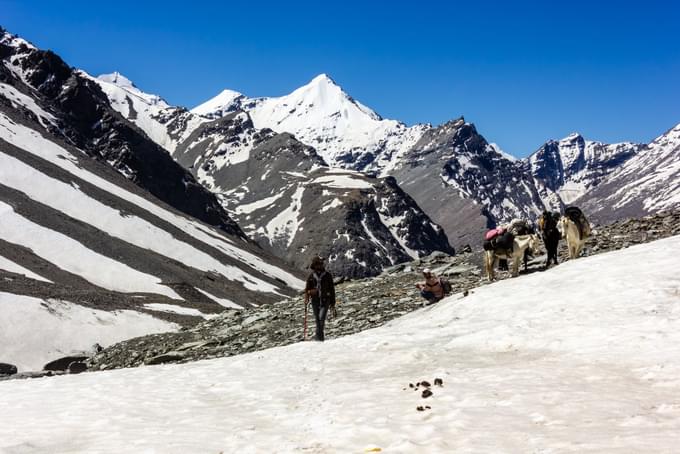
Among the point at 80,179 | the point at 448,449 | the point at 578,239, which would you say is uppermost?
the point at 80,179

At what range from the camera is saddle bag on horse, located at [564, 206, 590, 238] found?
2354 cm

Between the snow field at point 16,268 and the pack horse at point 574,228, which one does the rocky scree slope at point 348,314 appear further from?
the snow field at point 16,268

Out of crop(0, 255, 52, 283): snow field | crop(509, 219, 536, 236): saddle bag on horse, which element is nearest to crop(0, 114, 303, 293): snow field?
crop(0, 255, 52, 283): snow field

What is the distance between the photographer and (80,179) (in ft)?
402

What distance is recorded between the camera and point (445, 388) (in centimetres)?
1198

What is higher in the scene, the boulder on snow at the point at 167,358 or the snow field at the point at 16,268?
the snow field at the point at 16,268

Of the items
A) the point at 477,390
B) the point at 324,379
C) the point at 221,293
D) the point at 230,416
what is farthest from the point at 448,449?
the point at 221,293

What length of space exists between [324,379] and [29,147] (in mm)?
134479

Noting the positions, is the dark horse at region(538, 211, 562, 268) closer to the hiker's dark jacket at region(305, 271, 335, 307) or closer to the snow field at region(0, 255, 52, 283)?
the hiker's dark jacket at region(305, 271, 335, 307)

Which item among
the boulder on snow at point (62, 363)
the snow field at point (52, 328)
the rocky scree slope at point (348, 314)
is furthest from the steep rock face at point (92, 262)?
the rocky scree slope at point (348, 314)

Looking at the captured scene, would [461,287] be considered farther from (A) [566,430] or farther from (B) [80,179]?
(B) [80,179]

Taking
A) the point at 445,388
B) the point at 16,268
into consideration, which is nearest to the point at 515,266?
the point at 445,388

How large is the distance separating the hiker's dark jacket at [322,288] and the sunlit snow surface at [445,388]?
1.88m

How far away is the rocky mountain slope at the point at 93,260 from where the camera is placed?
5644 centimetres
